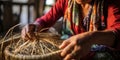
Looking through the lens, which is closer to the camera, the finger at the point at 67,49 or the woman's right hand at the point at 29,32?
the finger at the point at 67,49

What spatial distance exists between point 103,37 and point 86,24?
1.38ft

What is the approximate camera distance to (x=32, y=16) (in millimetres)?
4078

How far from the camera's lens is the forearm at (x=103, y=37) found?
1196 mm

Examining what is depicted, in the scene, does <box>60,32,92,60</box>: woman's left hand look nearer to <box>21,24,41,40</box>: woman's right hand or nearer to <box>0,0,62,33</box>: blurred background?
<box>21,24,41,40</box>: woman's right hand

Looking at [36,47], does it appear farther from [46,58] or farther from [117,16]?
[117,16]

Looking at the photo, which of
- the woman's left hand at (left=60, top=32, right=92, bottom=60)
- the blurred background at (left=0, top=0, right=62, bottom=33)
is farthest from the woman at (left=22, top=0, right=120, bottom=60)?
the blurred background at (left=0, top=0, right=62, bottom=33)

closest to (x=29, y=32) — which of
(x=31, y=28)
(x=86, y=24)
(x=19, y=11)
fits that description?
(x=31, y=28)

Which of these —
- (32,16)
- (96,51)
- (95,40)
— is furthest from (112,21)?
(32,16)

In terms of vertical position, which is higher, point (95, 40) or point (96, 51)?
point (95, 40)

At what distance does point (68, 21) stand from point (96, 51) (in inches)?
11.3

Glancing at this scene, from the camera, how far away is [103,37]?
1242mm

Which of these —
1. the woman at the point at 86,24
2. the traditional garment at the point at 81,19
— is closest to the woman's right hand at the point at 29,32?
the woman at the point at 86,24

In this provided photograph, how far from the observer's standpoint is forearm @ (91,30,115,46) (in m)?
1.20

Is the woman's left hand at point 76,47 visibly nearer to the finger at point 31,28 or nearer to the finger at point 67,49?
the finger at point 67,49
